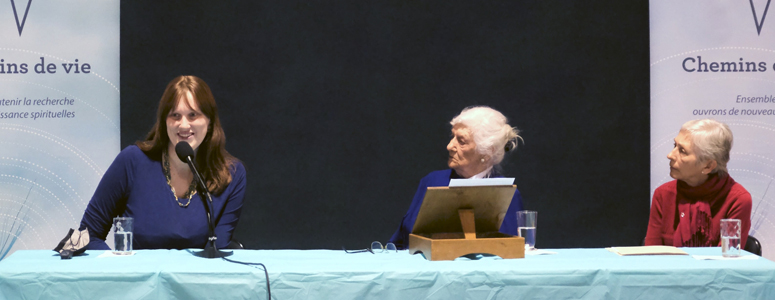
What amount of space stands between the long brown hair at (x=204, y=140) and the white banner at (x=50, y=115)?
1.56m

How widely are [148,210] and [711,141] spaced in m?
2.49

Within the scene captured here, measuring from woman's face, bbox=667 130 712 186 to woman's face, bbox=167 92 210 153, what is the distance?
212cm

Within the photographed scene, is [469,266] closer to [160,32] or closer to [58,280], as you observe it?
[58,280]

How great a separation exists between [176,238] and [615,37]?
320 cm

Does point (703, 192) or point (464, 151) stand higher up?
point (464, 151)

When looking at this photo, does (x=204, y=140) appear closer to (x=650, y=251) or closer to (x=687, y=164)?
(x=650, y=251)

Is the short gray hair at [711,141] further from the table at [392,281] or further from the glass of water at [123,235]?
the glass of water at [123,235]

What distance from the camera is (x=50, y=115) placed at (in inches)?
166

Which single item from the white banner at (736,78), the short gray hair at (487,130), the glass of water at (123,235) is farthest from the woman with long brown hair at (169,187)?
the white banner at (736,78)

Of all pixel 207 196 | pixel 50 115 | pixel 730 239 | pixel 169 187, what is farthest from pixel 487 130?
pixel 50 115

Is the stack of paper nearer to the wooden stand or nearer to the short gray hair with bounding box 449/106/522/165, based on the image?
the wooden stand

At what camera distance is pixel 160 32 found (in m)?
4.32

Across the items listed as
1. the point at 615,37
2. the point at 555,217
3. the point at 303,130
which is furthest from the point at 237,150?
the point at 615,37

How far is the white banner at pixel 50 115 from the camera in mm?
4195
